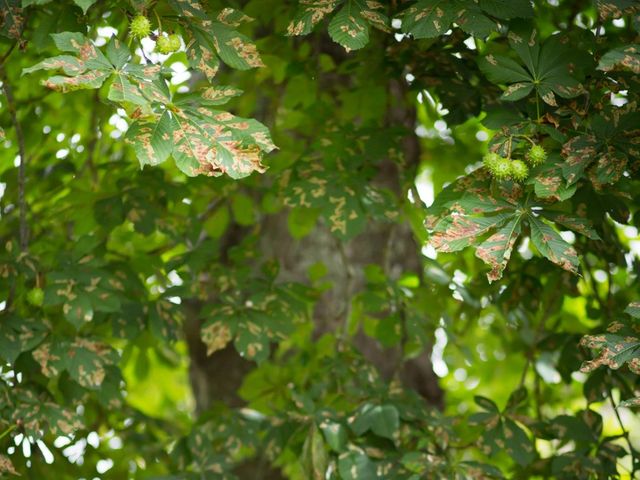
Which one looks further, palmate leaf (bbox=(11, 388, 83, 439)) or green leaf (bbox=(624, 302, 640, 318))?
palmate leaf (bbox=(11, 388, 83, 439))

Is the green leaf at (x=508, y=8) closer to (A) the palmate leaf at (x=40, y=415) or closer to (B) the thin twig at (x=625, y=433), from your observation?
(B) the thin twig at (x=625, y=433)

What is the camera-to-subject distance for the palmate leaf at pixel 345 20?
5.07 feet

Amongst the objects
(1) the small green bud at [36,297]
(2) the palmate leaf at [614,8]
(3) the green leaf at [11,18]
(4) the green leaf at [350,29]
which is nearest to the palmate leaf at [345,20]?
(4) the green leaf at [350,29]

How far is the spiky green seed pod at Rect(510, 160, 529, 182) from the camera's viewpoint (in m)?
1.51

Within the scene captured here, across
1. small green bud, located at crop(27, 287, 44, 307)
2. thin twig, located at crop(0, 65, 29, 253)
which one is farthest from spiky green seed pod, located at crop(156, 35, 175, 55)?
small green bud, located at crop(27, 287, 44, 307)

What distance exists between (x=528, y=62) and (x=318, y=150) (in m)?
0.88

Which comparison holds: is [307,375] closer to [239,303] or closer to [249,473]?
[239,303]

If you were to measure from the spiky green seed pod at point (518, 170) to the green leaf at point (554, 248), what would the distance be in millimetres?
95

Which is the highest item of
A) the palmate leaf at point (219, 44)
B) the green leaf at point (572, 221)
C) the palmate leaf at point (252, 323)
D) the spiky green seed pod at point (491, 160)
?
the palmate leaf at point (219, 44)

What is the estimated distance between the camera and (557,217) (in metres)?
1.59

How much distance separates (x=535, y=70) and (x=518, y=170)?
0.80 ft

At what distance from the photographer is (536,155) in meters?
1.53

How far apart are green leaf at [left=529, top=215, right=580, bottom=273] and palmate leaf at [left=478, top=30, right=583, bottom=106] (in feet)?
0.87

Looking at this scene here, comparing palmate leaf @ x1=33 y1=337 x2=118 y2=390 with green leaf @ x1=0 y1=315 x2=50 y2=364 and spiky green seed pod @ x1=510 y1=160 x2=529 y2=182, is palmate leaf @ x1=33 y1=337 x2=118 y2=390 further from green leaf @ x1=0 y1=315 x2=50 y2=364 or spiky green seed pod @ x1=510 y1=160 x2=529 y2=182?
spiky green seed pod @ x1=510 y1=160 x2=529 y2=182
